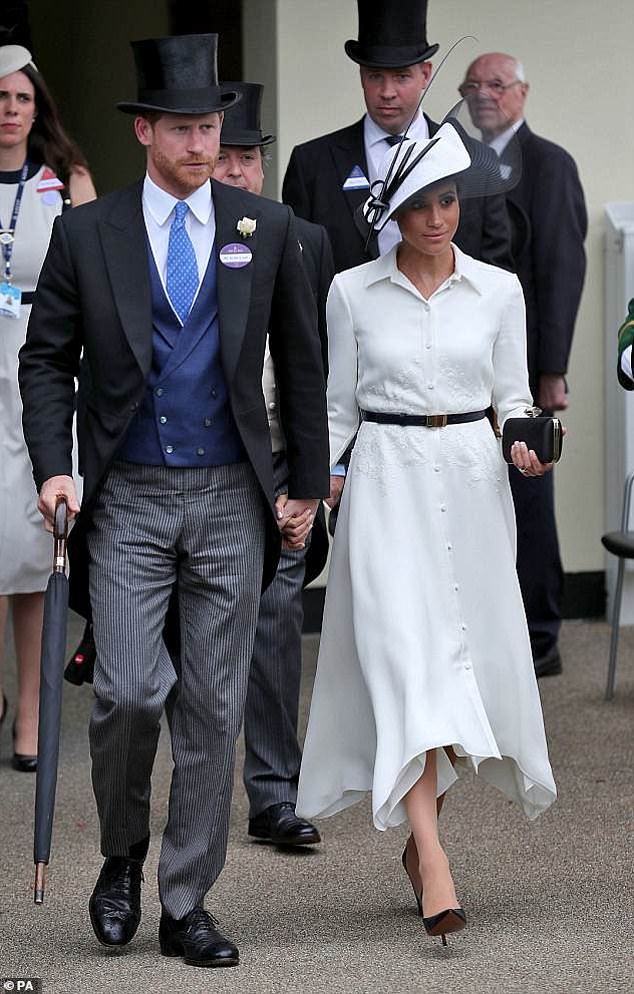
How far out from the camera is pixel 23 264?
5.89 metres

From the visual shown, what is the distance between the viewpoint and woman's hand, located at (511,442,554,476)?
14.6 feet

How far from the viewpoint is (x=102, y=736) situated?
414 cm

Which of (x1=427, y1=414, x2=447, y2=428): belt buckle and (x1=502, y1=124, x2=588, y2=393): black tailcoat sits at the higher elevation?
(x1=502, y1=124, x2=588, y2=393): black tailcoat

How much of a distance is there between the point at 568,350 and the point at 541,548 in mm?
792

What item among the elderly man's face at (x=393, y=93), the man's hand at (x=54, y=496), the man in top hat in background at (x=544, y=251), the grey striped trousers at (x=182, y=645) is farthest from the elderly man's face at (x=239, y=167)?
the man in top hat in background at (x=544, y=251)

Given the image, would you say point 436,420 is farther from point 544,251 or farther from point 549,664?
point 549,664

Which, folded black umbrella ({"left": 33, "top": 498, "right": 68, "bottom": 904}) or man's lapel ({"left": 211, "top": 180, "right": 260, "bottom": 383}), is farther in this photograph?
man's lapel ({"left": 211, "top": 180, "right": 260, "bottom": 383})

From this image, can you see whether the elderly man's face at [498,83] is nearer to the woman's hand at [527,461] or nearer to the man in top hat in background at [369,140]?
the man in top hat in background at [369,140]

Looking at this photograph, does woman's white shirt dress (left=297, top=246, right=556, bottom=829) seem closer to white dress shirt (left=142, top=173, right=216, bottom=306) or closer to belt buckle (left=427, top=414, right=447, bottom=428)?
belt buckle (left=427, top=414, right=447, bottom=428)

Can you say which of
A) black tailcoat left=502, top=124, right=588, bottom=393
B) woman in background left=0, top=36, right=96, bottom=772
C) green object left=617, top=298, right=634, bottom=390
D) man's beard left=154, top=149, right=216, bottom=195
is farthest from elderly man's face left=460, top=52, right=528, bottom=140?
man's beard left=154, top=149, right=216, bottom=195

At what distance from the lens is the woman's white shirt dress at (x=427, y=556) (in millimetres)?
4461

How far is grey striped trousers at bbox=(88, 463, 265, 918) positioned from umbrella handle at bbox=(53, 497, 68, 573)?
118 mm

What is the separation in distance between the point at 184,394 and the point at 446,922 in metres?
1.28

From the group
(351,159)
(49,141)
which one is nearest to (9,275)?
(49,141)
